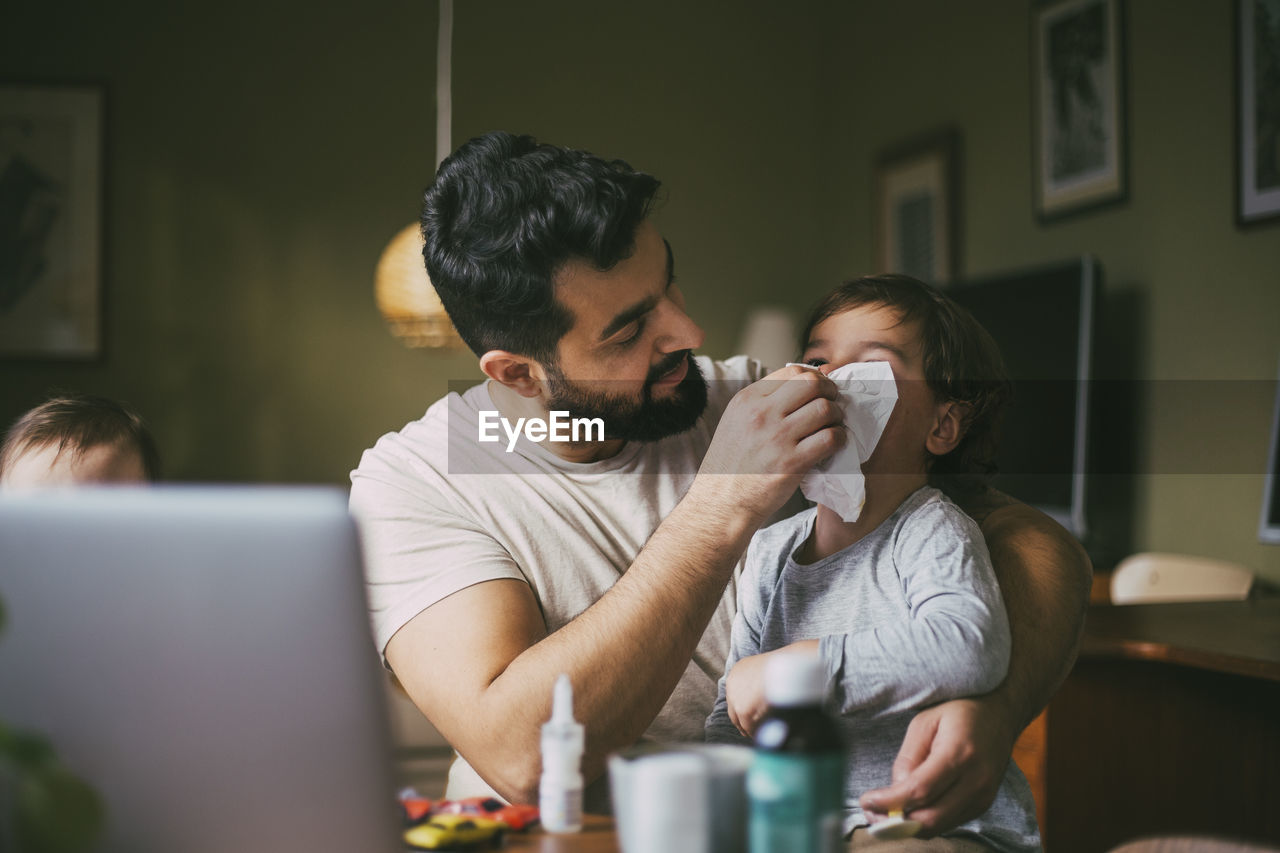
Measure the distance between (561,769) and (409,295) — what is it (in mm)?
2873

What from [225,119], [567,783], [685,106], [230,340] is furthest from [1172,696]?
[225,119]

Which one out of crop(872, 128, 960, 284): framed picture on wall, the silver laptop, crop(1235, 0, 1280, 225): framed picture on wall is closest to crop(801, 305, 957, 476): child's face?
the silver laptop

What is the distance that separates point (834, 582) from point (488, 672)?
0.36m

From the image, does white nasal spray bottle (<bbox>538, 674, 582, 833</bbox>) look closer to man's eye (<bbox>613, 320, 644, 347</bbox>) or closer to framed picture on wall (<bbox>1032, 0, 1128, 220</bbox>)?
man's eye (<bbox>613, 320, 644, 347</bbox>)

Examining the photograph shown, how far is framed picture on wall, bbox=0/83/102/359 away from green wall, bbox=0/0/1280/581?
0.21 feet

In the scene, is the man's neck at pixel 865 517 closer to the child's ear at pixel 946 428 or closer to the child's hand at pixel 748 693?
the child's ear at pixel 946 428

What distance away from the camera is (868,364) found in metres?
1.11

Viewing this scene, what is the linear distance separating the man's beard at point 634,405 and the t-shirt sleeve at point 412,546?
0.57 ft

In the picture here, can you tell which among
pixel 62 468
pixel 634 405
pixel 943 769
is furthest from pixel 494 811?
pixel 62 468

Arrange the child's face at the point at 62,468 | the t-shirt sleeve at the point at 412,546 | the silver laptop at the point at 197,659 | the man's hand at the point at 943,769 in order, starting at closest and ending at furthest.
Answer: the silver laptop at the point at 197,659
the man's hand at the point at 943,769
the t-shirt sleeve at the point at 412,546
the child's face at the point at 62,468

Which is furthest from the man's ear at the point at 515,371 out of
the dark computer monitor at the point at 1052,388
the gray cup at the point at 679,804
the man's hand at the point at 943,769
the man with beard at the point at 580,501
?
the dark computer monitor at the point at 1052,388

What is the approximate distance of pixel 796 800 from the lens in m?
0.55

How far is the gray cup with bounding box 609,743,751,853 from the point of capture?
0.58 metres

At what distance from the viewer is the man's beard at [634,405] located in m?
1.29
